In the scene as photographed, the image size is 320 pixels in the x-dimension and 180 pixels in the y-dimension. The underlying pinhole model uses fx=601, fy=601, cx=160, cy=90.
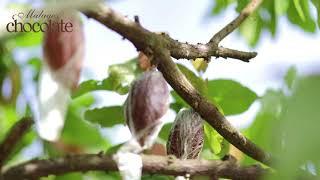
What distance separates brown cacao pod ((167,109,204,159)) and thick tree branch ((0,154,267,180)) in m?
0.14

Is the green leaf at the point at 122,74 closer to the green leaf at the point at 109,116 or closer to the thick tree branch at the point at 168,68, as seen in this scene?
the green leaf at the point at 109,116

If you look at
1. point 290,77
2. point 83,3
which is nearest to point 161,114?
point 83,3

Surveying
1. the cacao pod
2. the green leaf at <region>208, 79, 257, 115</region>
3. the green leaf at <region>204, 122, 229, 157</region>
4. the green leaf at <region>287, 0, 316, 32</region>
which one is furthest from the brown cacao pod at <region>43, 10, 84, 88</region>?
the green leaf at <region>287, 0, 316, 32</region>

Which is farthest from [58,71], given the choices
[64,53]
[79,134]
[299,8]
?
[299,8]

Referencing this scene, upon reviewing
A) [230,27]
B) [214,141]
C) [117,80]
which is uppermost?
[230,27]

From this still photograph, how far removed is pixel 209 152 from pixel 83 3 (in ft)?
2.68

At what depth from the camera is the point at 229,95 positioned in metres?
1.40

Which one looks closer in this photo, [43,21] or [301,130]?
[301,130]

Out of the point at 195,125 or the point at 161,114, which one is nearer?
the point at 161,114

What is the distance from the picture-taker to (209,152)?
52.4 inches

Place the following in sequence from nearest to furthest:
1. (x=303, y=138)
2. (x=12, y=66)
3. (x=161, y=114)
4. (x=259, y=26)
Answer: (x=303, y=138), (x=161, y=114), (x=12, y=66), (x=259, y=26)

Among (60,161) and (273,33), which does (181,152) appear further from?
(273,33)

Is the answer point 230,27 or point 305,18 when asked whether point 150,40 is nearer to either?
point 230,27

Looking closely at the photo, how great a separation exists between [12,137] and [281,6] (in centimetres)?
93
